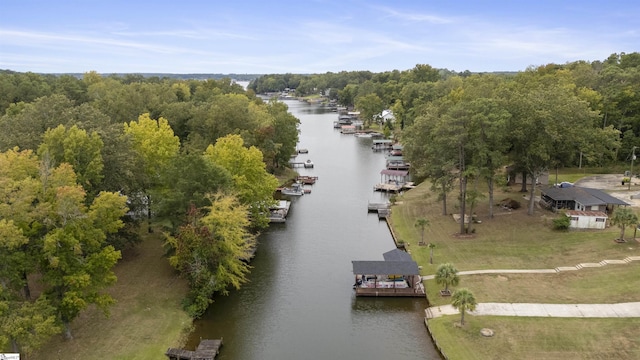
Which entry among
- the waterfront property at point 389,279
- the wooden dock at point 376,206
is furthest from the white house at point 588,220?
the wooden dock at point 376,206

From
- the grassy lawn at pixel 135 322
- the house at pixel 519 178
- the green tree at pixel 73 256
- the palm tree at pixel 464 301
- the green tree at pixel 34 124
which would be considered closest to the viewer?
the green tree at pixel 73 256

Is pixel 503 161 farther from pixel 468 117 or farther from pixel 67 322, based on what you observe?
pixel 67 322

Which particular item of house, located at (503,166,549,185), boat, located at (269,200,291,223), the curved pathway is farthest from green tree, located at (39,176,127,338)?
house, located at (503,166,549,185)

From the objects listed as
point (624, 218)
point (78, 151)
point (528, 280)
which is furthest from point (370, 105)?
point (78, 151)

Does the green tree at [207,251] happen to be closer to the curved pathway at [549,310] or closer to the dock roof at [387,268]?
the dock roof at [387,268]

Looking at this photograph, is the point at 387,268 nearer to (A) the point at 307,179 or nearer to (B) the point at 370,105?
(A) the point at 307,179

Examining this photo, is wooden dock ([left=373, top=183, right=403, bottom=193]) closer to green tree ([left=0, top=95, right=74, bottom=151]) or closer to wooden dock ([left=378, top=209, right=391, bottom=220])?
wooden dock ([left=378, top=209, right=391, bottom=220])
